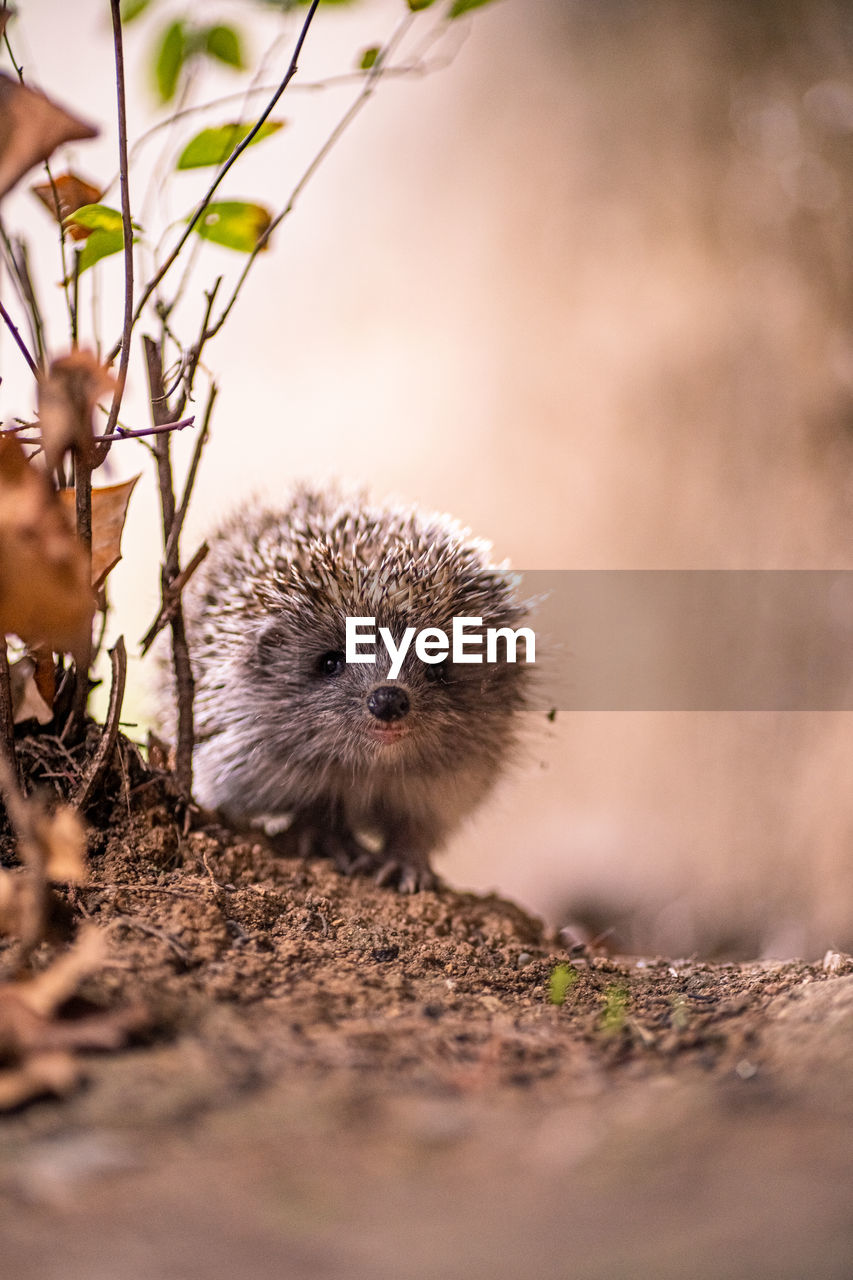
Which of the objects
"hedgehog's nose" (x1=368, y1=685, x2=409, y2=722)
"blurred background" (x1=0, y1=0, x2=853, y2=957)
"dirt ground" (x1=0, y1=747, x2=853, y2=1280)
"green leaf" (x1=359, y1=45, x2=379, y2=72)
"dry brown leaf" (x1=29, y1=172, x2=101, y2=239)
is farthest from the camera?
"blurred background" (x1=0, y1=0, x2=853, y2=957)

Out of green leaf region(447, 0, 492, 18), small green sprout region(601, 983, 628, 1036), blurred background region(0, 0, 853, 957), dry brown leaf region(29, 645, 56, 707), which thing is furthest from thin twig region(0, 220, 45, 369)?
blurred background region(0, 0, 853, 957)

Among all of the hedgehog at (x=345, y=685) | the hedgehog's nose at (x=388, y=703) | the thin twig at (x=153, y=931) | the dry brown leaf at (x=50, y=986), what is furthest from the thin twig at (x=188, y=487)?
the dry brown leaf at (x=50, y=986)

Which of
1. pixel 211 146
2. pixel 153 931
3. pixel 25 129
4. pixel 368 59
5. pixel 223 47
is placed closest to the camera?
pixel 25 129

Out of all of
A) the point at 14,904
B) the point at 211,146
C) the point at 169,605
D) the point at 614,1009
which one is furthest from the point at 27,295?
the point at 614,1009

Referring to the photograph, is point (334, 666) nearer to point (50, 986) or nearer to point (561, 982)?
point (561, 982)

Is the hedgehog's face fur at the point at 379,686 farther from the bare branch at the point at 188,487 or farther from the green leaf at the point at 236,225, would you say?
the green leaf at the point at 236,225

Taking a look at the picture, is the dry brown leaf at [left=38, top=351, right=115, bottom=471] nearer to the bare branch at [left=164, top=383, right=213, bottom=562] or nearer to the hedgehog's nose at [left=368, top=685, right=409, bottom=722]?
the bare branch at [left=164, top=383, right=213, bottom=562]
